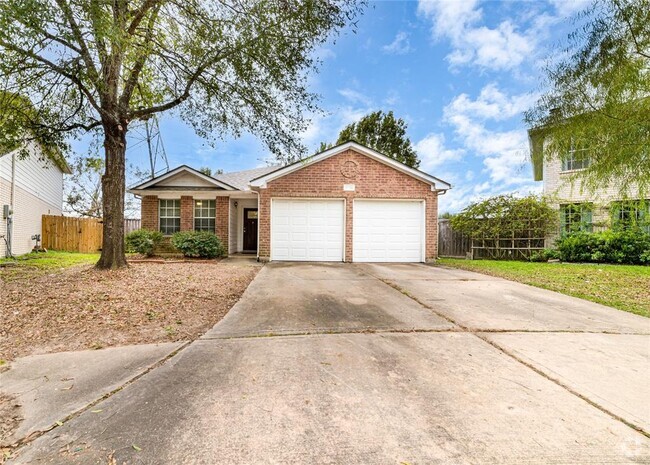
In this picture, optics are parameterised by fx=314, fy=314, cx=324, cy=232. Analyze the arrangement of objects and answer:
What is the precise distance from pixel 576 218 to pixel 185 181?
54.8ft

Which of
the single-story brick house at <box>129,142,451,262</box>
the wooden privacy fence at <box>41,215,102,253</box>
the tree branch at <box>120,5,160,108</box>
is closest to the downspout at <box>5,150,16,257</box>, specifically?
the wooden privacy fence at <box>41,215,102,253</box>

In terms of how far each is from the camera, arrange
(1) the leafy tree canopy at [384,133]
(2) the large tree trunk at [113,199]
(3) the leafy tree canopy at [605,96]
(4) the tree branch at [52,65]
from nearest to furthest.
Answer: (4) the tree branch at [52,65]
(3) the leafy tree canopy at [605,96]
(2) the large tree trunk at [113,199]
(1) the leafy tree canopy at [384,133]

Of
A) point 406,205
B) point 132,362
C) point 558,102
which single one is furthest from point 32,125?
point 558,102

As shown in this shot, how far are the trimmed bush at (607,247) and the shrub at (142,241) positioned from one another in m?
16.2

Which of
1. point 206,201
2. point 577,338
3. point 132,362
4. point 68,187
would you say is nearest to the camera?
Result: point 132,362

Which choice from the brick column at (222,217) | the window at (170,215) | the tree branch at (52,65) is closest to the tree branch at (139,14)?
the tree branch at (52,65)

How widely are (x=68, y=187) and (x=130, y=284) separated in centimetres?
2525

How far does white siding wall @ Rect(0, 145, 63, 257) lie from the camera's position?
11961 mm

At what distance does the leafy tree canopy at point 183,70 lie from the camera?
20.1 feet

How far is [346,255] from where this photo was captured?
11141 millimetres

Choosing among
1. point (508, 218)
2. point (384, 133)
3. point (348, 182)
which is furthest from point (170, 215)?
point (384, 133)

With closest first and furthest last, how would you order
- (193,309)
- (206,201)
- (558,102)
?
1. (193,309)
2. (558,102)
3. (206,201)

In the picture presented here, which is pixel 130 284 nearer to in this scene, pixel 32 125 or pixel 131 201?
pixel 32 125

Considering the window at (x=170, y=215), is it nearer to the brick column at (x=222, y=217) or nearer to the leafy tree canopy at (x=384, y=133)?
the brick column at (x=222, y=217)
